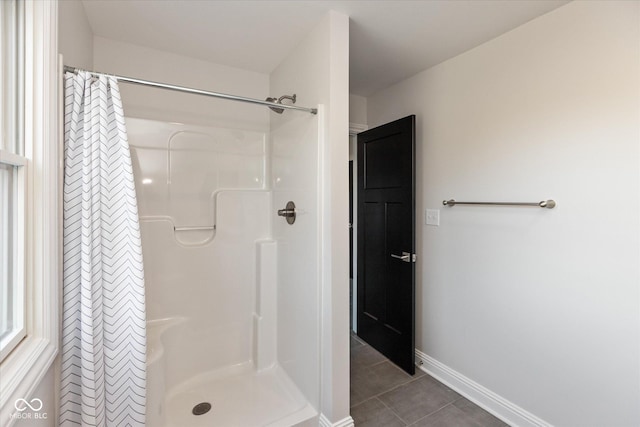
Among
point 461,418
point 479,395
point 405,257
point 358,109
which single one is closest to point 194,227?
point 405,257

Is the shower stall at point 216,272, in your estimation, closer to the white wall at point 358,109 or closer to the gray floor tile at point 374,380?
the gray floor tile at point 374,380

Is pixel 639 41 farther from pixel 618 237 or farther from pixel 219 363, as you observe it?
→ pixel 219 363

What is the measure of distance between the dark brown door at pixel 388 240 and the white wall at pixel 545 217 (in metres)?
0.20

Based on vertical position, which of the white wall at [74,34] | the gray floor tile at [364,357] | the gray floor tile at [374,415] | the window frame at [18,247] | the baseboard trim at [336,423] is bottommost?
the gray floor tile at [374,415]

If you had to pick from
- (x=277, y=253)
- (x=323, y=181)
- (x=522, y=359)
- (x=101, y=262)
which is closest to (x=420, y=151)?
(x=323, y=181)

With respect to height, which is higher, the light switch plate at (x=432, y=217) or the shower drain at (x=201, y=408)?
the light switch plate at (x=432, y=217)

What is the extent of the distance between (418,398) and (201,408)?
1416 millimetres

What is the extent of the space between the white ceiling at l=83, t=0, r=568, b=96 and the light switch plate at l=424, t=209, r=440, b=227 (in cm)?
111

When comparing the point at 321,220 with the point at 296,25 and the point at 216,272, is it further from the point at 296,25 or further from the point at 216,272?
the point at 296,25

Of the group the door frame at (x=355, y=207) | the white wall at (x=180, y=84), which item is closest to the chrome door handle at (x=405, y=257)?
the door frame at (x=355, y=207)

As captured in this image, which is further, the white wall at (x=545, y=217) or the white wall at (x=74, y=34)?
the white wall at (x=545, y=217)

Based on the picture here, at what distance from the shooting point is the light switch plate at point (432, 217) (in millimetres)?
2211

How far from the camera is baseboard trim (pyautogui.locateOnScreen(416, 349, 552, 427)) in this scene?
1678 millimetres

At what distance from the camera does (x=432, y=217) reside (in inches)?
88.6
